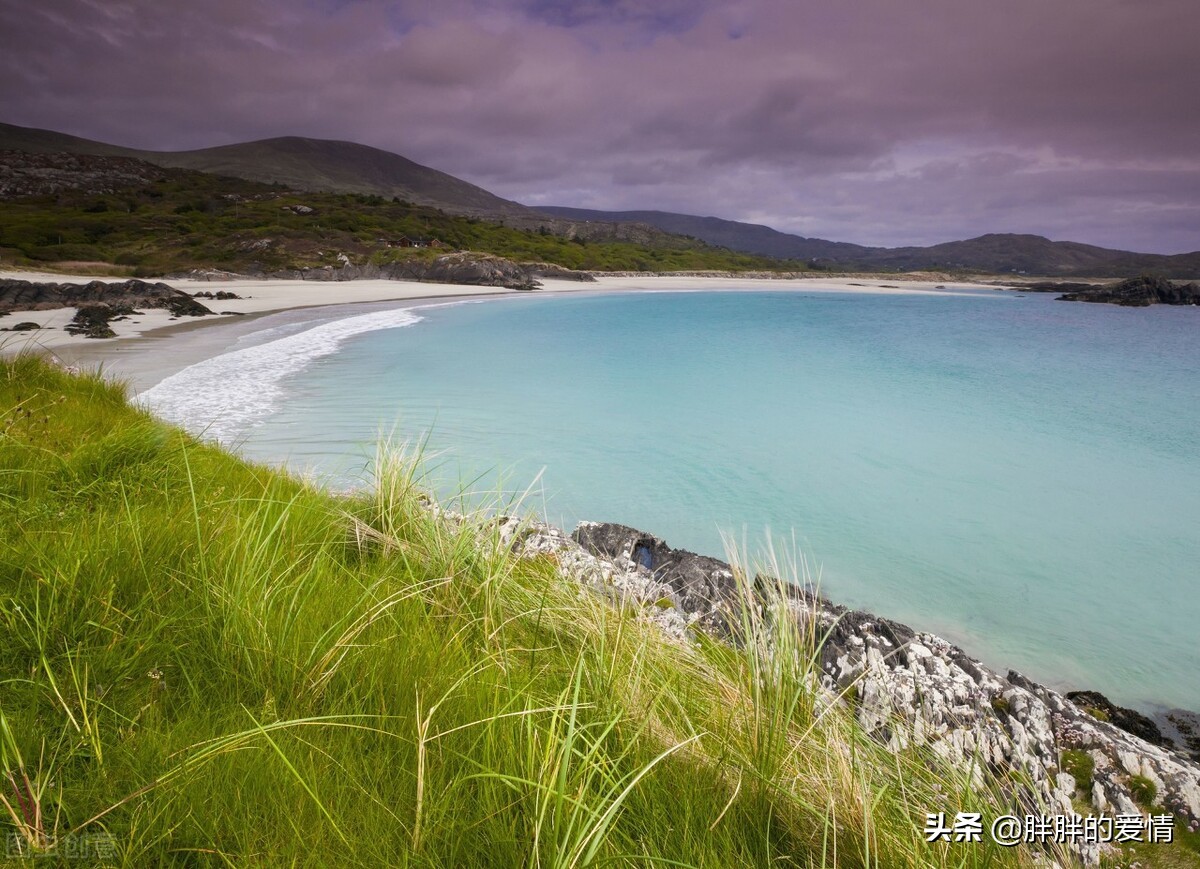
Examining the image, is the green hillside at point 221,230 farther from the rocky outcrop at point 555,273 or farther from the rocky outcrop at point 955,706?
the rocky outcrop at point 955,706

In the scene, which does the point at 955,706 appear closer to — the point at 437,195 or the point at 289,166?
the point at 289,166

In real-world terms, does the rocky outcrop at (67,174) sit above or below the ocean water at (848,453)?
above

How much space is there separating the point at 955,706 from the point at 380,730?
110 inches

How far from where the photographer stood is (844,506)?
22.1ft

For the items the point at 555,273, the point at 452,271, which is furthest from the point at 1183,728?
the point at 555,273

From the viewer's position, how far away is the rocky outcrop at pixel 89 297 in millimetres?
18203

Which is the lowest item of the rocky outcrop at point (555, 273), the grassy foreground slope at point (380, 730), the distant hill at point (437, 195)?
the grassy foreground slope at point (380, 730)

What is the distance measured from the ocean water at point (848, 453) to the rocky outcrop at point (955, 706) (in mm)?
543

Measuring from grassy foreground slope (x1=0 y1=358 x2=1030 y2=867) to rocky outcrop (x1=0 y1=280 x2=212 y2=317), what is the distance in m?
22.5

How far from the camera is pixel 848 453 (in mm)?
8859

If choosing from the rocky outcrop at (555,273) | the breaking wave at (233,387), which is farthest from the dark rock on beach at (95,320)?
the rocky outcrop at (555,273)

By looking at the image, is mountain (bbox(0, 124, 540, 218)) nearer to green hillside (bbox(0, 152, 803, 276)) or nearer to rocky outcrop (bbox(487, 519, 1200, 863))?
green hillside (bbox(0, 152, 803, 276))

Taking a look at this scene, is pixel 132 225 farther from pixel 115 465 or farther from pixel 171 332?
pixel 115 465

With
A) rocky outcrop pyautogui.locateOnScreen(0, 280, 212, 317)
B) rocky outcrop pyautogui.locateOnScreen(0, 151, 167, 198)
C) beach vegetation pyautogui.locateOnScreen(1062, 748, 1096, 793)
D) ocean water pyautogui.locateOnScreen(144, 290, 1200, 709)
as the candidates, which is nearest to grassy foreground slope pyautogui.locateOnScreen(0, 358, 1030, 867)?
ocean water pyautogui.locateOnScreen(144, 290, 1200, 709)
